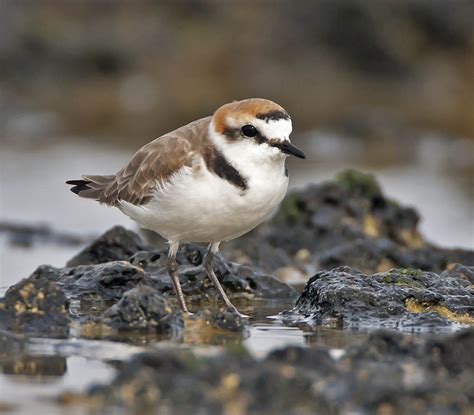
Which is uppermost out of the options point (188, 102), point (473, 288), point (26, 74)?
point (26, 74)

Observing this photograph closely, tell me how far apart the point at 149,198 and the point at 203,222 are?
1.91 ft

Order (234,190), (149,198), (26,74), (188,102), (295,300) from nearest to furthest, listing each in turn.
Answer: (234,190)
(149,198)
(295,300)
(188,102)
(26,74)

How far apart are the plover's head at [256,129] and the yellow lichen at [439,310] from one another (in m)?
1.29

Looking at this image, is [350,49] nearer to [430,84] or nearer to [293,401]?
[430,84]

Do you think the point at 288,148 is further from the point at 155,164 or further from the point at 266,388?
the point at 266,388

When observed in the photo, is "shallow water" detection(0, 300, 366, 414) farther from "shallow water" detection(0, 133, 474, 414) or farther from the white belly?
the white belly

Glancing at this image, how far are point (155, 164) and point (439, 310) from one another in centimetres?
217

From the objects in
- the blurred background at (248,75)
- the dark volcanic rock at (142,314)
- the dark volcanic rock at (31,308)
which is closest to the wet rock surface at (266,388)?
the dark volcanic rock at (142,314)

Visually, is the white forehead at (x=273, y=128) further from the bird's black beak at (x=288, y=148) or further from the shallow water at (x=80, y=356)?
the shallow water at (x=80, y=356)

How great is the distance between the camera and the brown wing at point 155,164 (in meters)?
6.89

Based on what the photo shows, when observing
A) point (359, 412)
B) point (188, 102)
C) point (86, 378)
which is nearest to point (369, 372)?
point (359, 412)

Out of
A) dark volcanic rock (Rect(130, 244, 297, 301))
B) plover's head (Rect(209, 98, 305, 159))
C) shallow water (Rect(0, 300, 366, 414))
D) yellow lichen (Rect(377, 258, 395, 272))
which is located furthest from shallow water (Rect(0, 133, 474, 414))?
yellow lichen (Rect(377, 258, 395, 272))

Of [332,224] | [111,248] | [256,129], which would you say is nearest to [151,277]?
[111,248]

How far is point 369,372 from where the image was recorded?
4.87m
